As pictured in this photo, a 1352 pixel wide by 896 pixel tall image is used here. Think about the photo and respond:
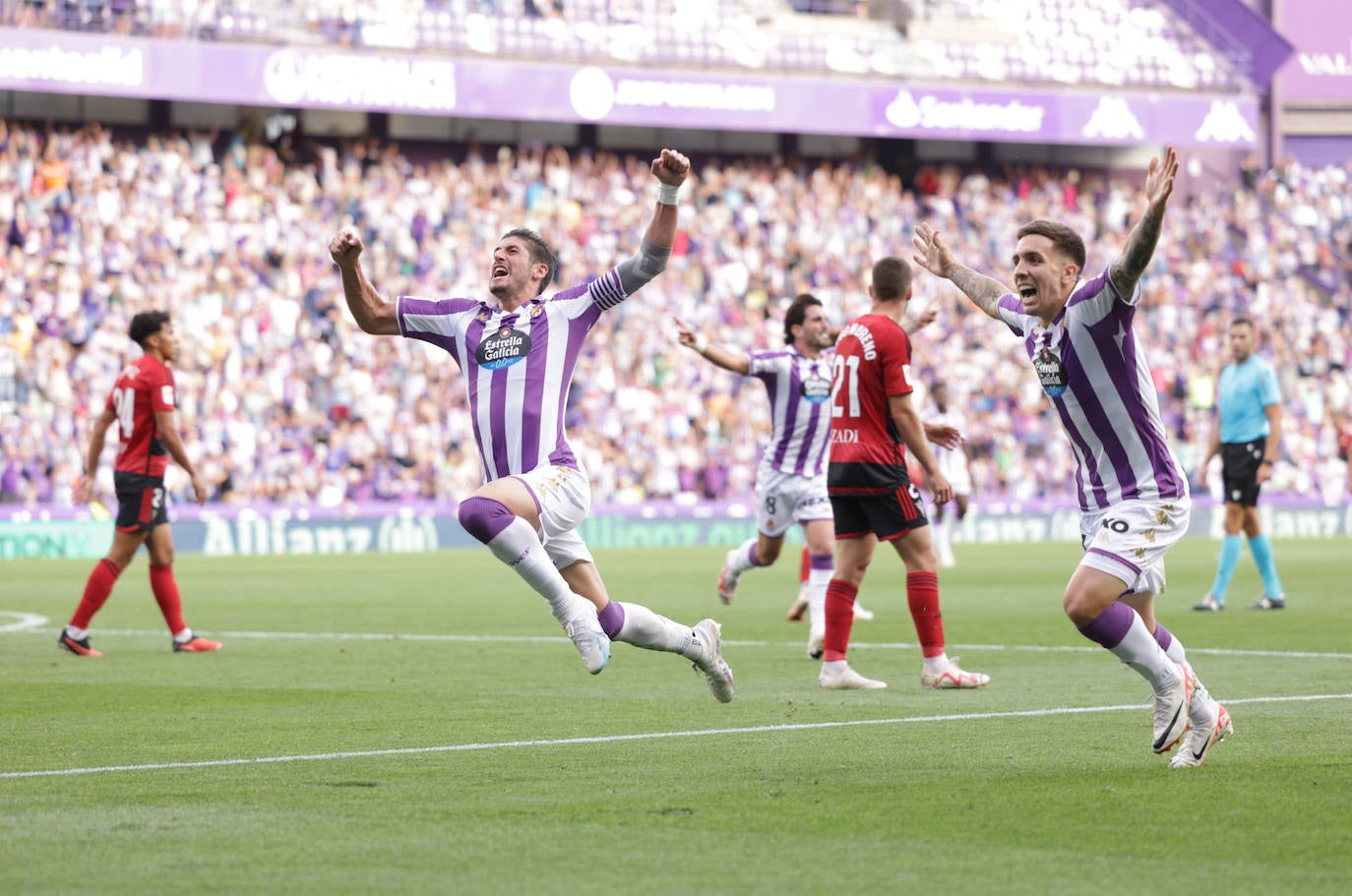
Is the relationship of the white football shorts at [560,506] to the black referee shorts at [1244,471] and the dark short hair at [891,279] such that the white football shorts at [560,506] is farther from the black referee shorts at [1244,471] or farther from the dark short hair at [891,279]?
the black referee shorts at [1244,471]

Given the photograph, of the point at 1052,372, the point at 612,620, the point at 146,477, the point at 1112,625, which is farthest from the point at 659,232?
the point at 146,477

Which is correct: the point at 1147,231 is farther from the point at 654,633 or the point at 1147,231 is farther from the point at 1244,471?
the point at 1244,471

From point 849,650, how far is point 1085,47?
32.7 metres

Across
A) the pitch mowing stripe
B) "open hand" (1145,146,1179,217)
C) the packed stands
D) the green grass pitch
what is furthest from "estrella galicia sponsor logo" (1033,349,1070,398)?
the packed stands

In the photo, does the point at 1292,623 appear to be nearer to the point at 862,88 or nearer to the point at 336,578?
the point at 336,578

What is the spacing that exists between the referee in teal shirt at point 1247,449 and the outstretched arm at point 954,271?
333 inches

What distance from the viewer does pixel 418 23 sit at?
35.1 metres

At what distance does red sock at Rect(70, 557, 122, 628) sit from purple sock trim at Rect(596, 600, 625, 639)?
19.2ft

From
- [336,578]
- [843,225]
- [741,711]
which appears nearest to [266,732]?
[741,711]

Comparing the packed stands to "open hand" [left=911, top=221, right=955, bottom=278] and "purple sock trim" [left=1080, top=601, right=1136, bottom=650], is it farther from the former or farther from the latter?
"purple sock trim" [left=1080, top=601, right=1136, bottom=650]

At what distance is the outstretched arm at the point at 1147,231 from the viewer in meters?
6.47

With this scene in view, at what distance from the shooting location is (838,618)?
34.4 feet

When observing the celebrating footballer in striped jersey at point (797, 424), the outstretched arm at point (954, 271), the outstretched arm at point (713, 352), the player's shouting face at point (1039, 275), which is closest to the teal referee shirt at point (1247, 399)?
the celebrating footballer in striped jersey at point (797, 424)

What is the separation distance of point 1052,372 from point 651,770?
6.88 feet
